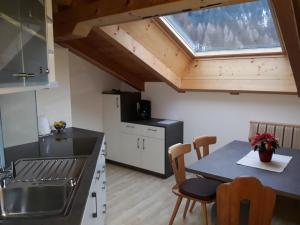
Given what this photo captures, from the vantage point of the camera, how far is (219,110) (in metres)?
3.74

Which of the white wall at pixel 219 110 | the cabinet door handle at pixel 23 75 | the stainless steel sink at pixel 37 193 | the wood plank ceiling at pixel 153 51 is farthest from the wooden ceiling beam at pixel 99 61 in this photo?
the stainless steel sink at pixel 37 193

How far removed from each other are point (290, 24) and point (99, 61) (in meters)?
2.62

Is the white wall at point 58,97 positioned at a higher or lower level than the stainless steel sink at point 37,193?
higher

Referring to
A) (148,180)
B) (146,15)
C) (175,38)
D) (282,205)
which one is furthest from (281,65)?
(148,180)

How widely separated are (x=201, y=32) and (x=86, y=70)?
77.8 inches

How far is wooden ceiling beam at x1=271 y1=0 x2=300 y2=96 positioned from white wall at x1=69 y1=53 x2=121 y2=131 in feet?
9.77

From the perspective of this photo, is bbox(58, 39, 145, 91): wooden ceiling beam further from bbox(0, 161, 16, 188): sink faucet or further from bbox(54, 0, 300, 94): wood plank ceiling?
bbox(0, 161, 16, 188): sink faucet

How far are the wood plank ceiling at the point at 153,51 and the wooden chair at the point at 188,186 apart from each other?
119cm

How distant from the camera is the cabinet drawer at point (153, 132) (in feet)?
12.4

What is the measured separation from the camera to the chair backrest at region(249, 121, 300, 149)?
3.05 meters

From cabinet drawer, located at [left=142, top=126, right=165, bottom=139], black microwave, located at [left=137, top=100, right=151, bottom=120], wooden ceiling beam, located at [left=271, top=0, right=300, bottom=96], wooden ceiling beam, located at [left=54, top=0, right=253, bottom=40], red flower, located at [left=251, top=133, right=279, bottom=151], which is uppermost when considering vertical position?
wooden ceiling beam, located at [left=54, top=0, right=253, bottom=40]

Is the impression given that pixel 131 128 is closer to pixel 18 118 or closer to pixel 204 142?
pixel 204 142

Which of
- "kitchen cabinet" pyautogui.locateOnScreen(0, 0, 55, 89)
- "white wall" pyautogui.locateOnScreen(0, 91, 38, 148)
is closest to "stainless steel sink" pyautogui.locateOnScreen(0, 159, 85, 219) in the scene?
"kitchen cabinet" pyautogui.locateOnScreen(0, 0, 55, 89)

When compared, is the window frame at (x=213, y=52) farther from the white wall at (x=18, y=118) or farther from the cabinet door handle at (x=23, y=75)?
the cabinet door handle at (x=23, y=75)
